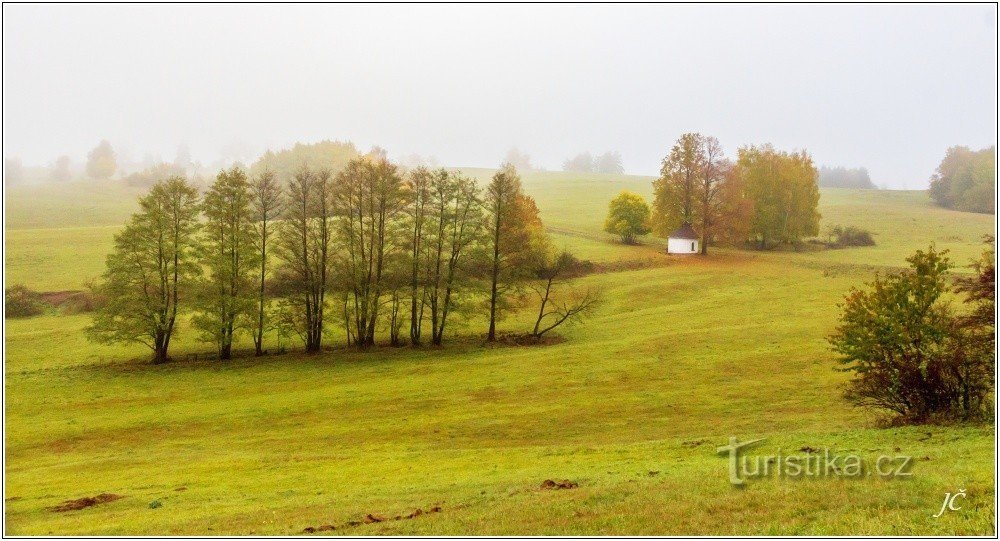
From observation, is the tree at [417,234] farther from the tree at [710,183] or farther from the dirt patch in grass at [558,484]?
the tree at [710,183]

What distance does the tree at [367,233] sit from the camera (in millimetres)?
52656

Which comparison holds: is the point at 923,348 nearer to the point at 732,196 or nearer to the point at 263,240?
the point at 263,240

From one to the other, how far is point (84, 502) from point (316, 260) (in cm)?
3188

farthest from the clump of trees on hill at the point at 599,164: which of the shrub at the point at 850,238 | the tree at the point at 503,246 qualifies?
the tree at the point at 503,246

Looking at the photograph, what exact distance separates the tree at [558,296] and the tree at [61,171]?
118 meters

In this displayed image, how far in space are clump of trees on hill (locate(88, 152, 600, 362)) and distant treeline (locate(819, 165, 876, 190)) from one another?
119 metres

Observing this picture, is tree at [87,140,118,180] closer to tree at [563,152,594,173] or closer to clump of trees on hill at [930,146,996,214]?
tree at [563,152,594,173]

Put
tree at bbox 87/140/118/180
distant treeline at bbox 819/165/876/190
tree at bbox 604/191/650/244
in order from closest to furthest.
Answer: tree at bbox 604/191/650/244 < tree at bbox 87/140/118/180 < distant treeline at bbox 819/165/876/190

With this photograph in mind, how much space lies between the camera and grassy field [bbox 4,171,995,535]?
1756cm

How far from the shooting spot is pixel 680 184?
267 feet

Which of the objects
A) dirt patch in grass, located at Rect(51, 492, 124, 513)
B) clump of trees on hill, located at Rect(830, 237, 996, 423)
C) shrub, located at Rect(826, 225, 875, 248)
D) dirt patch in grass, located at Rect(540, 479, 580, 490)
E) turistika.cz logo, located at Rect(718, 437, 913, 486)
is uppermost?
shrub, located at Rect(826, 225, 875, 248)

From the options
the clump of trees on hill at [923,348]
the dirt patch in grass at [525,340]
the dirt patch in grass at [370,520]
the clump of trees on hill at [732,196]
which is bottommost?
the dirt patch in grass at [525,340]

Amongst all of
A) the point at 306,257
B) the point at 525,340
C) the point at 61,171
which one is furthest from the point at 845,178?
the point at 61,171

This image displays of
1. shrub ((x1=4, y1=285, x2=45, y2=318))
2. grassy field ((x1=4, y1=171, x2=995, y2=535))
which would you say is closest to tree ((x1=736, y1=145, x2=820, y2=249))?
grassy field ((x1=4, y1=171, x2=995, y2=535))
